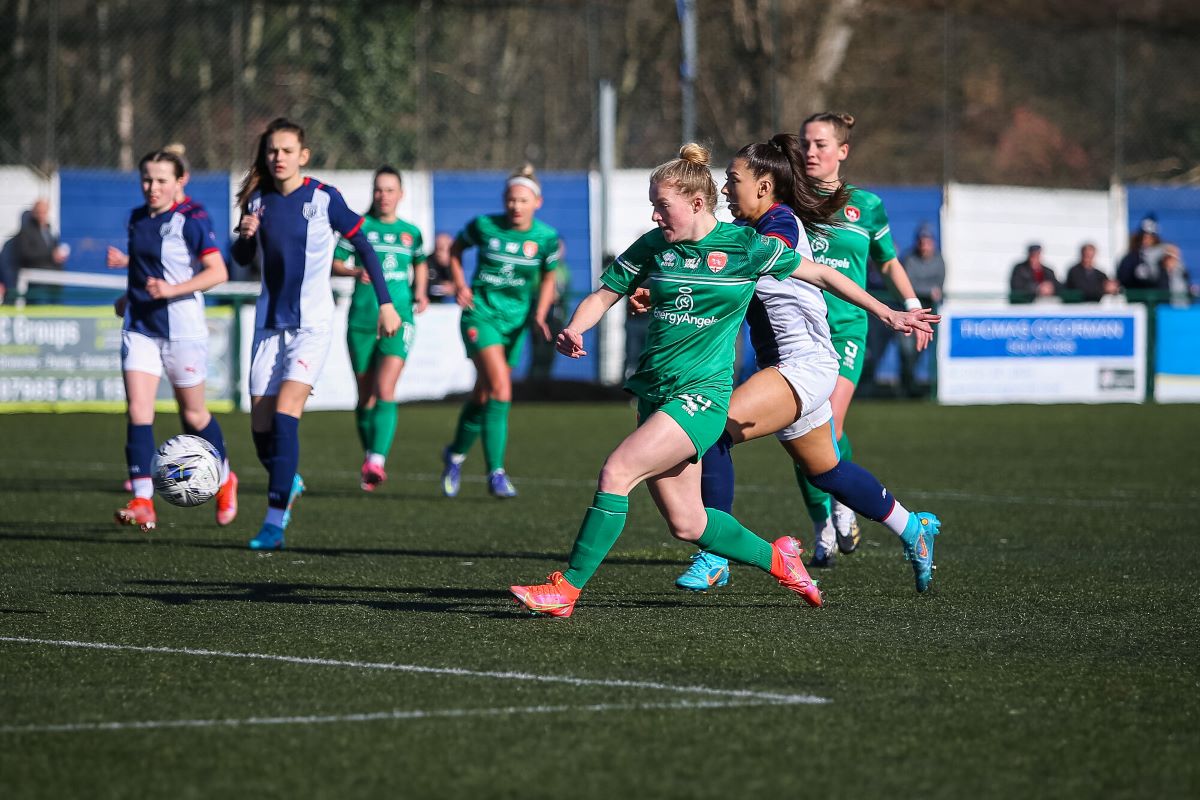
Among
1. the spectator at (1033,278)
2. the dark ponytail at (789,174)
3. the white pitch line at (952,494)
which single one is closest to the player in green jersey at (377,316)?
the white pitch line at (952,494)

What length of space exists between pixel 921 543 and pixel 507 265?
17.7 ft

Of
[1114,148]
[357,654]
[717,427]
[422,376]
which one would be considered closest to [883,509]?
[717,427]

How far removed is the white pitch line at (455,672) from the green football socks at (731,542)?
1333 millimetres

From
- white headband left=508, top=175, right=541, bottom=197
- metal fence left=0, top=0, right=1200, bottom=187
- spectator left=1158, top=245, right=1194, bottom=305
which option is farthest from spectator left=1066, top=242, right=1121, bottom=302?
white headband left=508, top=175, right=541, bottom=197

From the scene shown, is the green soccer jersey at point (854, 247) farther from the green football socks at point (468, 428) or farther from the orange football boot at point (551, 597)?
the green football socks at point (468, 428)

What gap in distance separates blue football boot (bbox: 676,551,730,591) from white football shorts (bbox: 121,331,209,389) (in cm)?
327

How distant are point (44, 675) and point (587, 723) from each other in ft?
5.95

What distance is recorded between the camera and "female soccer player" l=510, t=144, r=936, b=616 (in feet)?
21.0

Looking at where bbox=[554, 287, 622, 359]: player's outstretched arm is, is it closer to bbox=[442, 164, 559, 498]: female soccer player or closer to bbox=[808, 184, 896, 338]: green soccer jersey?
bbox=[808, 184, 896, 338]: green soccer jersey

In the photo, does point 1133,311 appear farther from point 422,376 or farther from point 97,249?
point 97,249

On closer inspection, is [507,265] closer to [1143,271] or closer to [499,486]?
[499,486]

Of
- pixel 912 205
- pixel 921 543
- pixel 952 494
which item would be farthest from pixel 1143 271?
pixel 921 543

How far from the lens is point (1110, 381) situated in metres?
22.4

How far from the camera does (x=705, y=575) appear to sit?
7.58 m
